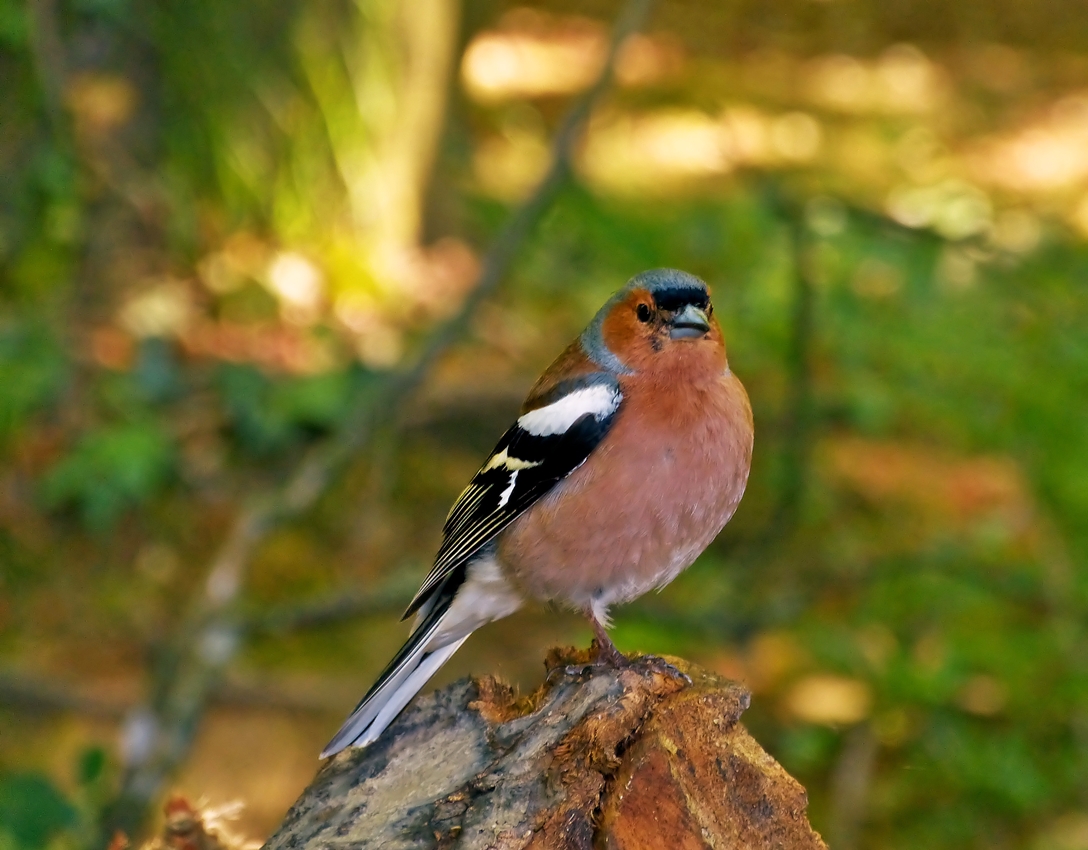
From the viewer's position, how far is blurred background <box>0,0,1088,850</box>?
5.08 m

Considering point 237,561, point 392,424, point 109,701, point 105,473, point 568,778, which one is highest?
point 105,473

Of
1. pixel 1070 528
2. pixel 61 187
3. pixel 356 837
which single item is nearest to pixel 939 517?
pixel 1070 528

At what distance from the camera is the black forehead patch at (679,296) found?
309 cm

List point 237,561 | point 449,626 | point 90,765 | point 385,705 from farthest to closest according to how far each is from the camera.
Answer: point 237,561 < point 449,626 < point 90,765 < point 385,705

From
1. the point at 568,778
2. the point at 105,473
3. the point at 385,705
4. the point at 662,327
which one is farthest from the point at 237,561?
the point at 568,778

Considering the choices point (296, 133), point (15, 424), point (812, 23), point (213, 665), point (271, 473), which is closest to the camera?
point (213, 665)

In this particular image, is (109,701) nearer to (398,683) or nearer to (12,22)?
(398,683)

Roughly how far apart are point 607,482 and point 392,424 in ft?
10.3

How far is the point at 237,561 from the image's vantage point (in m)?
4.71

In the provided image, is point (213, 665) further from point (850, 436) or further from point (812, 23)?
point (812, 23)

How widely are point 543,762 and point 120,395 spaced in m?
4.98

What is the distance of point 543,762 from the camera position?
7.00ft

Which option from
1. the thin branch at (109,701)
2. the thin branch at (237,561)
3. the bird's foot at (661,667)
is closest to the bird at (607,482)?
the bird's foot at (661,667)

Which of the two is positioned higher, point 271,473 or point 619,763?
point 271,473
